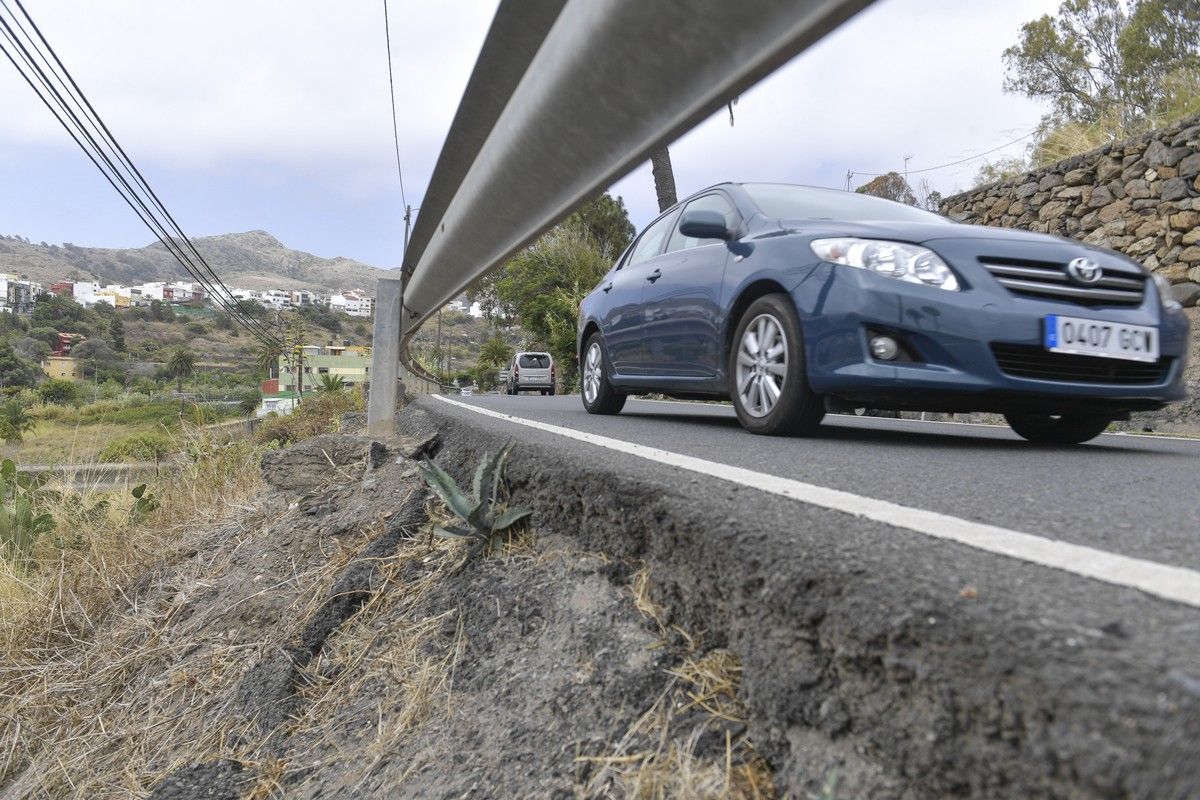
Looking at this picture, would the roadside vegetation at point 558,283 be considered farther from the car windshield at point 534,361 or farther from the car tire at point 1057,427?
the car tire at point 1057,427

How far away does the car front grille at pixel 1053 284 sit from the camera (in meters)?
3.99

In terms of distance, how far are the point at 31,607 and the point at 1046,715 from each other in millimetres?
5191

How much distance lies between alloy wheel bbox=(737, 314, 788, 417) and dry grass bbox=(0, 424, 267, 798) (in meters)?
2.84

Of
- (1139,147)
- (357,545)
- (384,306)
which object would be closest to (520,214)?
(357,545)

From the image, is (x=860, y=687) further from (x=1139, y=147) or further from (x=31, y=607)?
(x=1139, y=147)

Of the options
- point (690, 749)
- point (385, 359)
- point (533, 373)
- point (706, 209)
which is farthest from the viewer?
point (533, 373)

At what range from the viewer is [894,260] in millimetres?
4102

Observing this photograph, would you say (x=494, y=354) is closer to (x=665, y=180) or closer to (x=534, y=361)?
(x=534, y=361)

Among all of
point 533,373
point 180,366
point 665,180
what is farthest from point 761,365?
point 180,366

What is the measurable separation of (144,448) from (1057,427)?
387 inches

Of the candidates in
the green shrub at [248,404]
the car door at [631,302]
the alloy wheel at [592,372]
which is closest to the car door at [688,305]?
the car door at [631,302]

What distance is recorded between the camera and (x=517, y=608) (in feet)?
7.68

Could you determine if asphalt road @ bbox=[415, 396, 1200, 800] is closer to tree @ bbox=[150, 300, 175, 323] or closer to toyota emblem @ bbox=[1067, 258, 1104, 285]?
toyota emblem @ bbox=[1067, 258, 1104, 285]

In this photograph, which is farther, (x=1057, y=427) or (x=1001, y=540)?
(x=1057, y=427)
